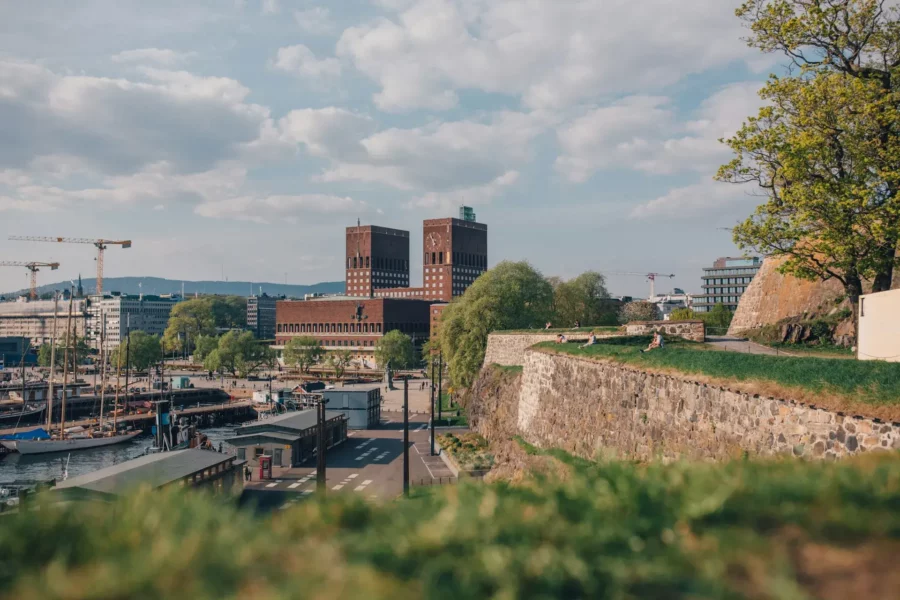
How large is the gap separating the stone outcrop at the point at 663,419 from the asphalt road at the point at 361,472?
254 inches

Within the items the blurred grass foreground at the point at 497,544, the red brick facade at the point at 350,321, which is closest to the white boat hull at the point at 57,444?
the blurred grass foreground at the point at 497,544

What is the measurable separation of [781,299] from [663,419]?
24861 millimetres

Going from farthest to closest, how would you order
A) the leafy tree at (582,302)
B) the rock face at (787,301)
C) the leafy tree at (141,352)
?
the leafy tree at (141,352)
the leafy tree at (582,302)
the rock face at (787,301)

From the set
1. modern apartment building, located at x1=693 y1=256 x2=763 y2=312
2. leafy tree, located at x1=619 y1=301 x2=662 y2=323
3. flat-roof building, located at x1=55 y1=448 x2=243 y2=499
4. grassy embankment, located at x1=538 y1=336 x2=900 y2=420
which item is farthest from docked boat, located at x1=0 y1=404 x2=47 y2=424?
modern apartment building, located at x1=693 y1=256 x2=763 y2=312

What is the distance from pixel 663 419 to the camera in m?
22.6

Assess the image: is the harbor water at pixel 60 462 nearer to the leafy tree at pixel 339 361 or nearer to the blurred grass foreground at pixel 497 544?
the blurred grass foreground at pixel 497 544

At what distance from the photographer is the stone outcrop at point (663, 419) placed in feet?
51.3

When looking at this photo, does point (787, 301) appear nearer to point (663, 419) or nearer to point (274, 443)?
point (663, 419)

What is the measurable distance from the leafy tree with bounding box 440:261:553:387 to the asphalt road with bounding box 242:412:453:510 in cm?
1523

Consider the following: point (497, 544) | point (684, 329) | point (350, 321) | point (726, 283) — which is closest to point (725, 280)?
point (726, 283)

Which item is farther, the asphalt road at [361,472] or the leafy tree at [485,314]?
A: the leafy tree at [485,314]

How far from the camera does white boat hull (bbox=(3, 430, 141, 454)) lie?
6781 cm

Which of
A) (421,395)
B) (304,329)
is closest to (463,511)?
(421,395)

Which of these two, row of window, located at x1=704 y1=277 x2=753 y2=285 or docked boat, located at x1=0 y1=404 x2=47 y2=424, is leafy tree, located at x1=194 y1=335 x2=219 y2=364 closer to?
docked boat, located at x1=0 y1=404 x2=47 y2=424
